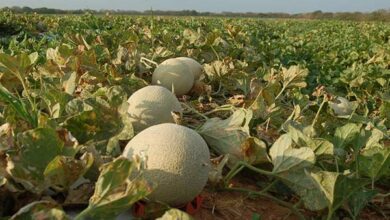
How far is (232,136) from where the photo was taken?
1.95 meters

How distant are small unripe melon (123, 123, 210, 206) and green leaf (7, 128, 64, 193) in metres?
0.25

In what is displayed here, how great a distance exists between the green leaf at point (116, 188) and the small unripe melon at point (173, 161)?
0.30 m

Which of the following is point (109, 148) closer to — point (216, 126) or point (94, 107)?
point (94, 107)

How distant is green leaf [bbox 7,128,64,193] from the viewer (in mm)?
1376

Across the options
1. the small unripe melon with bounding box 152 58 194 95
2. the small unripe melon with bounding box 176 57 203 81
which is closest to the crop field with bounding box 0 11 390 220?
the small unripe melon with bounding box 152 58 194 95

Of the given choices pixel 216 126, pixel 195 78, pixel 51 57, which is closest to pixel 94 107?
pixel 216 126

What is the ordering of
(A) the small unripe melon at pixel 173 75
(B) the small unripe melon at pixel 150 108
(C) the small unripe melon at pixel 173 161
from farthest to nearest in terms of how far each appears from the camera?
(A) the small unripe melon at pixel 173 75
(B) the small unripe melon at pixel 150 108
(C) the small unripe melon at pixel 173 161

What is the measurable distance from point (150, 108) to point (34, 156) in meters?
0.69

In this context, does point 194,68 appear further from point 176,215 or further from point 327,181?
point 176,215

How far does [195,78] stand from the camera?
3.48 metres

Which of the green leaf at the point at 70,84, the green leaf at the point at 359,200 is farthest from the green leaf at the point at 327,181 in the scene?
the green leaf at the point at 70,84

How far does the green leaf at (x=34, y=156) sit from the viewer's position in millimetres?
1376

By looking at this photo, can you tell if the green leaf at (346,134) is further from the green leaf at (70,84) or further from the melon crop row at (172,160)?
the green leaf at (70,84)

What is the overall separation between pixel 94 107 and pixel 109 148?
184 mm
